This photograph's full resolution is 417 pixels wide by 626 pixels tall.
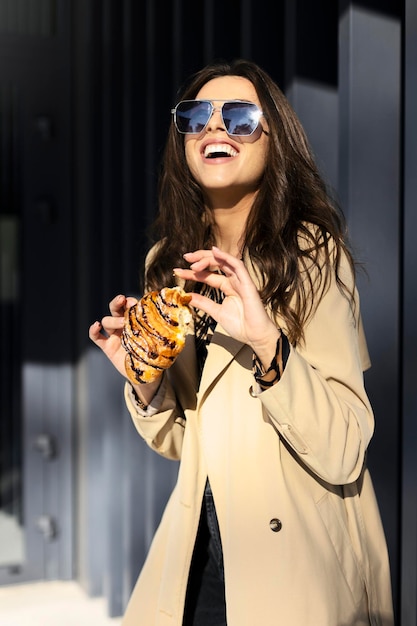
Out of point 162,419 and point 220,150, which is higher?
point 220,150

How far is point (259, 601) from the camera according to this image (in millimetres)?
1625

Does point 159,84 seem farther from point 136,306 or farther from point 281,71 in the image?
point 136,306

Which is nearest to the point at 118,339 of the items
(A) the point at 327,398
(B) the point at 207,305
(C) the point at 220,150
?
(B) the point at 207,305

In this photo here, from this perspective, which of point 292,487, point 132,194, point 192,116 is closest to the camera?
point 292,487

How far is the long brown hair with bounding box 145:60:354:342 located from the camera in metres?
1.65

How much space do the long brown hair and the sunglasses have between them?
0.05m

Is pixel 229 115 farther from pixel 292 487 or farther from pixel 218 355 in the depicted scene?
pixel 292 487

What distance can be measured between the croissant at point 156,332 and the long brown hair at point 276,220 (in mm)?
170

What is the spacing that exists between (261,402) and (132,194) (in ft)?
7.50

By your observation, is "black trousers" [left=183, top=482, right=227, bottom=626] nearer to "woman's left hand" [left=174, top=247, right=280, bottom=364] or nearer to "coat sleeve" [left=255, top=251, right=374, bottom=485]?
"coat sleeve" [left=255, top=251, right=374, bottom=485]

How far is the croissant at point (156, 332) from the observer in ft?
5.47

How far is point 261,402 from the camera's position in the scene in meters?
1.64

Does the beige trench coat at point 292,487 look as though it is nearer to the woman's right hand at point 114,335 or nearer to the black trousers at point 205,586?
the black trousers at point 205,586

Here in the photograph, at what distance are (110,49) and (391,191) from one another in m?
2.19
